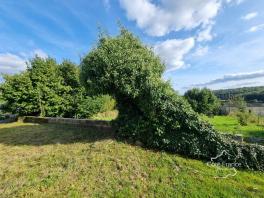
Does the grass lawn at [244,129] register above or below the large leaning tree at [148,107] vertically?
below

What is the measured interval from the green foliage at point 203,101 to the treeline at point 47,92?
24.8m

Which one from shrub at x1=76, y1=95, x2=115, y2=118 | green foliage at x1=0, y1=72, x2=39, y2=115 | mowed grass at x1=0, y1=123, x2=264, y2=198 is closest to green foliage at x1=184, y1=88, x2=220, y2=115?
shrub at x1=76, y1=95, x2=115, y2=118

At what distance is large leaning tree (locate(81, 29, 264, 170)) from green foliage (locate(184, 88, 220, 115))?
31808 millimetres

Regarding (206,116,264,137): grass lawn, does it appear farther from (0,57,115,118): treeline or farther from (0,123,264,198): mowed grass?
(0,57,115,118): treeline

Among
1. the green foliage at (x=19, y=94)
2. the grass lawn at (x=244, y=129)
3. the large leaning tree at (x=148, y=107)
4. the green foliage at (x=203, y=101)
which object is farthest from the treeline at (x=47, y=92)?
the green foliage at (x=203, y=101)

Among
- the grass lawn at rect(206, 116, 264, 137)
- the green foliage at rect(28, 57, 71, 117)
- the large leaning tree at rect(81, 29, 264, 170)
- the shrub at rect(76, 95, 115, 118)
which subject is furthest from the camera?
the shrub at rect(76, 95, 115, 118)

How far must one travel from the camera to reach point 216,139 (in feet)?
20.6

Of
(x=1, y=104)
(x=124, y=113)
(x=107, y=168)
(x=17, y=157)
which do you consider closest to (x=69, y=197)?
(x=107, y=168)

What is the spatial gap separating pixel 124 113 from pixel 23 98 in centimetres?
1128

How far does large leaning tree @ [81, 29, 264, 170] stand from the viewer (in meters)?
6.25

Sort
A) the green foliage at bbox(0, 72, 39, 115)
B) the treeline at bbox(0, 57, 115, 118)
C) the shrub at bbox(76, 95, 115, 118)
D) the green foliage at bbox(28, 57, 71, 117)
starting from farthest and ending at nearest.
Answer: the shrub at bbox(76, 95, 115, 118) < the green foliage at bbox(28, 57, 71, 117) < the treeline at bbox(0, 57, 115, 118) < the green foliage at bbox(0, 72, 39, 115)

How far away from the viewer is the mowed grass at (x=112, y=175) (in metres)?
4.69

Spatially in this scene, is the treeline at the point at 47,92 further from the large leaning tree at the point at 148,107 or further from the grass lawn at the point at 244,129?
the grass lawn at the point at 244,129

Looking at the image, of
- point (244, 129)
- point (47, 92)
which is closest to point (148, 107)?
point (244, 129)
